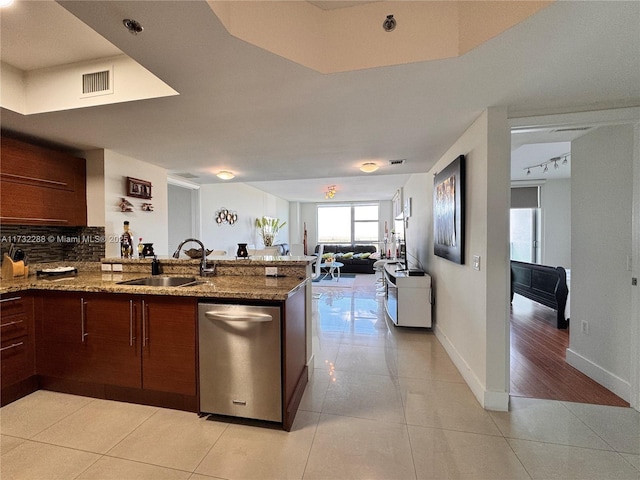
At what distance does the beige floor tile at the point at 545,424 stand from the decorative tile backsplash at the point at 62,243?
411 cm

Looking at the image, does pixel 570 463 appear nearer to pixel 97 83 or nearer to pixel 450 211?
pixel 450 211

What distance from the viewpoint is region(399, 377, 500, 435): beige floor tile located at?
5.85ft

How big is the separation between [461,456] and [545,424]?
2.52 ft

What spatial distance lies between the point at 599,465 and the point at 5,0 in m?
3.93

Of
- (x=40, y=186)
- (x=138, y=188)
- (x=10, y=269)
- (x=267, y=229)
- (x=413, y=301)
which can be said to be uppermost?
(x=138, y=188)

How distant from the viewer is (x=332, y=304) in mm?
4898

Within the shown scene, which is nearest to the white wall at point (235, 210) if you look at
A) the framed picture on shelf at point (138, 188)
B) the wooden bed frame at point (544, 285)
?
the framed picture on shelf at point (138, 188)

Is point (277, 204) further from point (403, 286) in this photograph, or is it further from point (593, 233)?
point (593, 233)

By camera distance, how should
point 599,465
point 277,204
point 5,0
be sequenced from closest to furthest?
point 5,0 → point 599,465 → point 277,204

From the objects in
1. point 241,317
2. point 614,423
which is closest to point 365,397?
point 241,317

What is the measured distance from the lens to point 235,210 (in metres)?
6.50

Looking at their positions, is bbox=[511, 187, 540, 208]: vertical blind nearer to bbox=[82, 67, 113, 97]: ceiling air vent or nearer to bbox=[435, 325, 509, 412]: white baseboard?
bbox=[435, 325, 509, 412]: white baseboard

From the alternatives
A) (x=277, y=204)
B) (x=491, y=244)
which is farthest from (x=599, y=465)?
(x=277, y=204)

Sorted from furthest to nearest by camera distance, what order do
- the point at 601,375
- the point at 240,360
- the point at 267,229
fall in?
the point at 267,229 < the point at 601,375 < the point at 240,360
